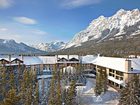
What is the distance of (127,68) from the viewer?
69625 mm

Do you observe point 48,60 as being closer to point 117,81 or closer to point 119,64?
point 119,64

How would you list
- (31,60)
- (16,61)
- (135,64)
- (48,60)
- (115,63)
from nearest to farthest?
(135,64), (115,63), (16,61), (31,60), (48,60)

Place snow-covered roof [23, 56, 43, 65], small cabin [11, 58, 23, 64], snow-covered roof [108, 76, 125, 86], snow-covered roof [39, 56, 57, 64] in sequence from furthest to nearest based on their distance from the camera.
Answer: snow-covered roof [39, 56, 57, 64]
snow-covered roof [23, 56, 43, 65]
small cabin [11, 58, 23, 64]
snow-covered roof [108, 76, 125, 86]

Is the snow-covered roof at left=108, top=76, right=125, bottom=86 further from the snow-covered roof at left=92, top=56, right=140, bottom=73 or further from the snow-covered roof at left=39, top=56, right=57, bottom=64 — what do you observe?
the snow-covered roof at left=39, top=56, right=57, bottom=64

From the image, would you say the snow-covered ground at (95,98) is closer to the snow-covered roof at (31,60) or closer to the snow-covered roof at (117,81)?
the snow-covered roof at (117,81)

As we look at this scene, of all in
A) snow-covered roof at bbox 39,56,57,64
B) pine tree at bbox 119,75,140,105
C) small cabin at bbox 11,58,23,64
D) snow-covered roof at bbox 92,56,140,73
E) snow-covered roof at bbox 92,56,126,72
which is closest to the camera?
pine tree at bbox 119,75,140,105

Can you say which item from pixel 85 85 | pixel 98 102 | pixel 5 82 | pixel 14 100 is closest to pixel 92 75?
pixel 85 85

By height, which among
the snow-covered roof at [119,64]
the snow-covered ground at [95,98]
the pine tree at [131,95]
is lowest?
the snow-covered ground at [95,98]

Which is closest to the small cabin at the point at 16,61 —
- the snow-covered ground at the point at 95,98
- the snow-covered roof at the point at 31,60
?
the snow-covered roof at the point at 31,60

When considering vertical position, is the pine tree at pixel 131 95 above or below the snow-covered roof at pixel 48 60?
below

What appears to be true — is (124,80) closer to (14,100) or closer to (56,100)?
(56,100)

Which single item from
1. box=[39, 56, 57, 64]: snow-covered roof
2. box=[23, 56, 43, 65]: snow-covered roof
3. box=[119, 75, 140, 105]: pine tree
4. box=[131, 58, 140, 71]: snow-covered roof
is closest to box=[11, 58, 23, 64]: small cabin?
box=[23, 56, 43, 65]: snow-covered roof

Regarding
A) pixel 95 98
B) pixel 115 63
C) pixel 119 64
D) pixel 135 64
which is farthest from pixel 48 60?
pixel 95 98

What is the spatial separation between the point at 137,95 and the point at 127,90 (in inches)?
98.6
